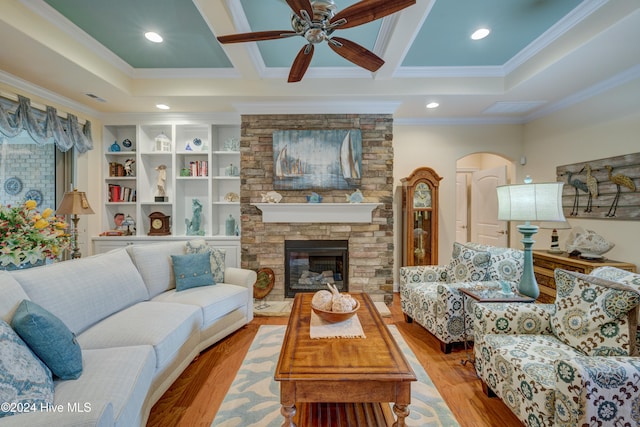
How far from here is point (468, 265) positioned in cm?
267

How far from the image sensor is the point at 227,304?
257 centimetres

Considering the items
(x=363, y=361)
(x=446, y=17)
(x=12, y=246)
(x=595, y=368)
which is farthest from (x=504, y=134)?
(x=12, y=246)

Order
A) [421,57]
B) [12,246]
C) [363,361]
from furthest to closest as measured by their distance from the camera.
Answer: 1. [421,57]
2. [12,246]
3. [363,361]

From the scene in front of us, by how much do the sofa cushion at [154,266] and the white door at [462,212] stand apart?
4870 mm

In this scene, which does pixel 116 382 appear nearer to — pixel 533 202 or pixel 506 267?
pixel 533 202

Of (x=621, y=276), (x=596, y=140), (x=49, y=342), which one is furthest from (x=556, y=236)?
(x=49, y=342)

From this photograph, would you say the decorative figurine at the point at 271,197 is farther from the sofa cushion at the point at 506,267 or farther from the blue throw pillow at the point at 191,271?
the sofa cushion at the point at 506,267

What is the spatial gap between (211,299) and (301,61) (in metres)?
2.17

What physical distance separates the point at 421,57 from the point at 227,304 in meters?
3.24

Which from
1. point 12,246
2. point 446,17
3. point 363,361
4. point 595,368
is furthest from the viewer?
point 446,17

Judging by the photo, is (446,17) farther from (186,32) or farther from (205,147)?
(205,147)

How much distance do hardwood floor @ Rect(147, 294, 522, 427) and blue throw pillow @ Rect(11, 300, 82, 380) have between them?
0.69m

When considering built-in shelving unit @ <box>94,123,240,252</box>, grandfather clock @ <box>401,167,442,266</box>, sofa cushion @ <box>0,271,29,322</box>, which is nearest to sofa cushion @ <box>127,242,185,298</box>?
sofa cushion @ <box>0,271,29,322</box>

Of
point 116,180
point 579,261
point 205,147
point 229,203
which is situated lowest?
point 579,261
